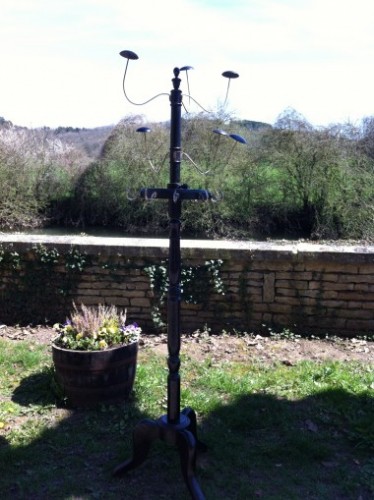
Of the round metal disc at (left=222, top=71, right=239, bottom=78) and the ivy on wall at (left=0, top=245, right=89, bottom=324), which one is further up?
the round metal disc at (left=222, top=71, right=239, bottom=78)

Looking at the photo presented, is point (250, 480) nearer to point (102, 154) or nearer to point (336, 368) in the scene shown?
point (336, 368)

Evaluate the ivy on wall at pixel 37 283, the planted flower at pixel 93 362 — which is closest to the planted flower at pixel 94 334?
the planted flower at pixel 93 362

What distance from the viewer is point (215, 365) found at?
4.98 metres

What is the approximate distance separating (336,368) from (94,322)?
2.10 meters

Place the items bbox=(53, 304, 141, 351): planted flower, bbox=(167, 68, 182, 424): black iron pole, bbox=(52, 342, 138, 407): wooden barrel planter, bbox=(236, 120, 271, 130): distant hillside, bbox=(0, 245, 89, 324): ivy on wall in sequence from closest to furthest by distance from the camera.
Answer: bbox=(167, 68, 182, 424): black iron pole < bbox=(52, 342, 138, 407): wooden barrel planter < bbox=(53, 304, 141, 351): planted flower < bbox=(0, 245, 89, 324): ivy on wall < bbox=(236, 120, 271, 130): distant hillside

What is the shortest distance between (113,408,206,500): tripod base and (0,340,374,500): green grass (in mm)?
125

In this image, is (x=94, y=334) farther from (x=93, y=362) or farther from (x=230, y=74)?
(x=230, y=74)

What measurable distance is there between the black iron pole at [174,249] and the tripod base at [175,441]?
0.22 ft

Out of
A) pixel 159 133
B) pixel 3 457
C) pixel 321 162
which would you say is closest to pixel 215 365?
pixel 3 457

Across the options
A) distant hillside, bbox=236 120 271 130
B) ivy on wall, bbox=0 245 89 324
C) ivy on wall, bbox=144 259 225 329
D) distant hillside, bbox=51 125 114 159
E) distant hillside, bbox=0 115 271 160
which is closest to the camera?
ivy on wall, bbox=144 259 225 329

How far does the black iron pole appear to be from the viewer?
308 cm

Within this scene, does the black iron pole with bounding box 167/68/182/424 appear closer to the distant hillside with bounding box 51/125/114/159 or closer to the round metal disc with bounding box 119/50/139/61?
the round metal disc with bounding box 119/50/139/61

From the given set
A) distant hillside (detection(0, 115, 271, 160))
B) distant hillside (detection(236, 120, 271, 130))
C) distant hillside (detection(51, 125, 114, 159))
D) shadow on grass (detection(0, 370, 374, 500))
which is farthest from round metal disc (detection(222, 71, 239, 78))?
distant hillside (detection(51, 125, 114, 159))

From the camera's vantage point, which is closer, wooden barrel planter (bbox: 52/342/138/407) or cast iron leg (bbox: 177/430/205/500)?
cast iron leg (bbox: 177/430/205/500)
